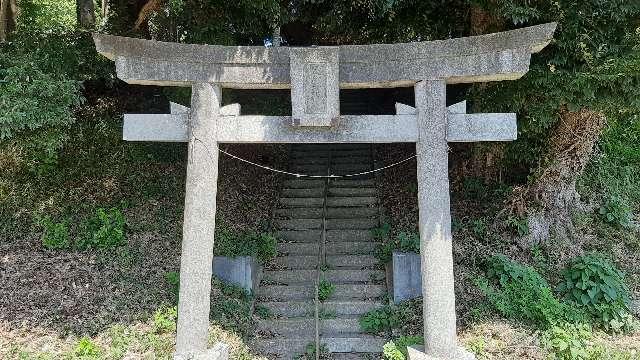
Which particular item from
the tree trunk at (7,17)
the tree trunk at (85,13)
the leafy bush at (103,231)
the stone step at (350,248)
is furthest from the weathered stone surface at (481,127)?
the tree trunk at (7,17)

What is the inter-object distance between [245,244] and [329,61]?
3.46m

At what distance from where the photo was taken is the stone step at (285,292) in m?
6.94

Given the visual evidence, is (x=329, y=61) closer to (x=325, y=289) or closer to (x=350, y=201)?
(x=325, y=289)

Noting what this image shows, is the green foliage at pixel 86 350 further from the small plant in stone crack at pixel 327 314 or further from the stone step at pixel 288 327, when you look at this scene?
the small plant in stone crack at pixel 327 314

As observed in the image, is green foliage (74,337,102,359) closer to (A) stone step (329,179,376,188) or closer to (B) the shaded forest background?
(B) the shaded forest background

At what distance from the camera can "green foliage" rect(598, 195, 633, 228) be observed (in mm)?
8109

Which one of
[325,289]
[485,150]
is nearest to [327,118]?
[325,289]

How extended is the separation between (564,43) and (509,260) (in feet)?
9.82

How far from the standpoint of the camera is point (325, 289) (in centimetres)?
691

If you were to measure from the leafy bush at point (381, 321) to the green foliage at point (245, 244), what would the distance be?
185 centimetres

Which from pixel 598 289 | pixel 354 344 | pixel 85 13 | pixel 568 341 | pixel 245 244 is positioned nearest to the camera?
pixel 568 341

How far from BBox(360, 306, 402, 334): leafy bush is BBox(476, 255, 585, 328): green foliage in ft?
3.88

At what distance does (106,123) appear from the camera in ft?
27.2

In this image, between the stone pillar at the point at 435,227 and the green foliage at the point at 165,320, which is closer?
the stone pillar at the point at 435,227
